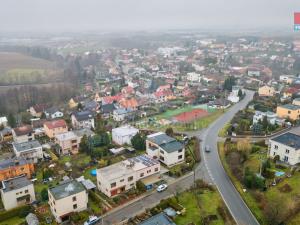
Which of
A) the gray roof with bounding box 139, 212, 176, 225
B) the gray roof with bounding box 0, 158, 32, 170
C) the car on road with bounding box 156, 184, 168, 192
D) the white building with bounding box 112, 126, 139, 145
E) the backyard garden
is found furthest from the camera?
the white building with bounding box 112, 126, 139, 145

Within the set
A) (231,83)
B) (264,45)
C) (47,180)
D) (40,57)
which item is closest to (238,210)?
(47,180)

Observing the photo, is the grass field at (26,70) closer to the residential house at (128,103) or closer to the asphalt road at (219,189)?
the residential house at (128,103)

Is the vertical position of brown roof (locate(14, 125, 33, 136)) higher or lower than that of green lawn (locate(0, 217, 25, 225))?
higher

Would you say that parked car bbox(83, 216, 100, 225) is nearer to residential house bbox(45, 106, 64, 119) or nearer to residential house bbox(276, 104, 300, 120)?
residential house bbox(45, 106, 64, 119)

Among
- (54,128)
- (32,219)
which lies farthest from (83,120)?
(32,219)

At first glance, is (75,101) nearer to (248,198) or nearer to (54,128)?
(54,128)

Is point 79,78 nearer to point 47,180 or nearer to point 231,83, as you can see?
point 231,83

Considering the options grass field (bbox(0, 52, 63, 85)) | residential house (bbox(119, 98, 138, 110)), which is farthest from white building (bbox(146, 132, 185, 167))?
grass field (bbox(0, 52, 63, 85))
